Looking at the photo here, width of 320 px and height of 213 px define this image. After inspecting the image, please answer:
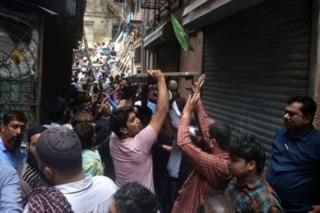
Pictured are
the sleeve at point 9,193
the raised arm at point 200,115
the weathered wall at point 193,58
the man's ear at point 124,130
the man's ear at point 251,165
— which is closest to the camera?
the sleeve at point 9,193

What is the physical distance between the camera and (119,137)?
3758 mm

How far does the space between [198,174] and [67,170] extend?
1448mm

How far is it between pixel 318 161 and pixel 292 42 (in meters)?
2.47

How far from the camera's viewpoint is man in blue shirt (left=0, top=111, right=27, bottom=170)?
4107mm

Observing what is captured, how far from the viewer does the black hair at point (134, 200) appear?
219 cm

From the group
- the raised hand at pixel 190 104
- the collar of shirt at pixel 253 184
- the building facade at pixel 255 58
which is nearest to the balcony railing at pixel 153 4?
the building facade at pixel 255 58

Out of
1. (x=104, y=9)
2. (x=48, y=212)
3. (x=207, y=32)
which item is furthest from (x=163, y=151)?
(x=104, y=9)

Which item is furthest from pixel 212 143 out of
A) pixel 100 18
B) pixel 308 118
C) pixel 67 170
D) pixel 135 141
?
pixel 100 18

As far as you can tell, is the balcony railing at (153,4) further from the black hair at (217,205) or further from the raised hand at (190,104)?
the black hair at (217,205)

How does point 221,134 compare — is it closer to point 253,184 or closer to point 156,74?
point 253,184

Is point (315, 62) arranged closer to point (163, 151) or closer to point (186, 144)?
point (163, 151)

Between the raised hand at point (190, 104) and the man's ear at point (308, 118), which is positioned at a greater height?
the raised hand at point (190, 104)

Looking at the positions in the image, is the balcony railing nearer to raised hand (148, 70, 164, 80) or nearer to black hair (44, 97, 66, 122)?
black hair (44, 97, 66, 122)

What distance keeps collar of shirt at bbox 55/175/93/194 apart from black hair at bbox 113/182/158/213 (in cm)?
35
